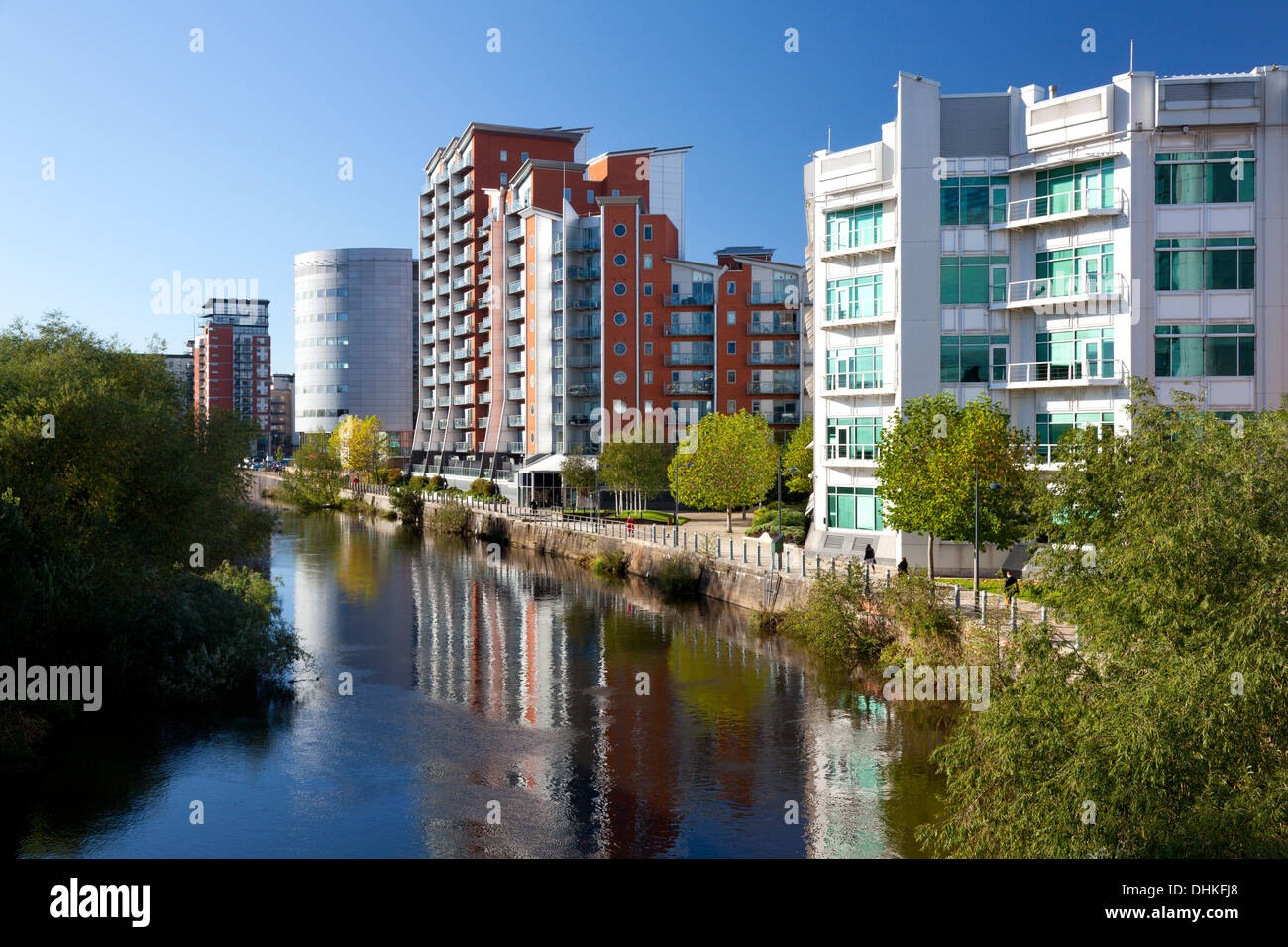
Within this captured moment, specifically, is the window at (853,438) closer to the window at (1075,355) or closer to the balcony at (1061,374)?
the balcony at (1061,374)

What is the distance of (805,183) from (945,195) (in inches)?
423

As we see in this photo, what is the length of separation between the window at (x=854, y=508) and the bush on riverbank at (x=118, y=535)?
25.1 meters

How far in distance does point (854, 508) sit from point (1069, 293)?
12777 millimetres

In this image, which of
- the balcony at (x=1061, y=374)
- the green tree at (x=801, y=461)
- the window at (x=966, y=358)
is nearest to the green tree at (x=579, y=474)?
the green tree at (x=801, y=461)

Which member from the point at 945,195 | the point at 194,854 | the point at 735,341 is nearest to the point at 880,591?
the point at 945,195

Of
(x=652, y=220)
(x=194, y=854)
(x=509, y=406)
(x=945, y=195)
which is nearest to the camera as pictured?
(x=194, y=854)

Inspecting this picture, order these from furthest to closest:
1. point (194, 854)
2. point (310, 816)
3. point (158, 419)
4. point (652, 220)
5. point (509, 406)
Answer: point (509, 406) < point (652, 220) < point (158, 419) < point (310, 816) < point (194, 854)

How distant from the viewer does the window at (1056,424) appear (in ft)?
137

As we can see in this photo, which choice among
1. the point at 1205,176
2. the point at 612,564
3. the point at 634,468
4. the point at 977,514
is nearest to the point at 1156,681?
the point at 977,514

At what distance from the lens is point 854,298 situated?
47781mm

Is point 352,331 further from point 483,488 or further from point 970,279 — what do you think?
point 970,279

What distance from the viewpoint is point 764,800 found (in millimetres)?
22969

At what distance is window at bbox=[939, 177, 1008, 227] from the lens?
43938mm
